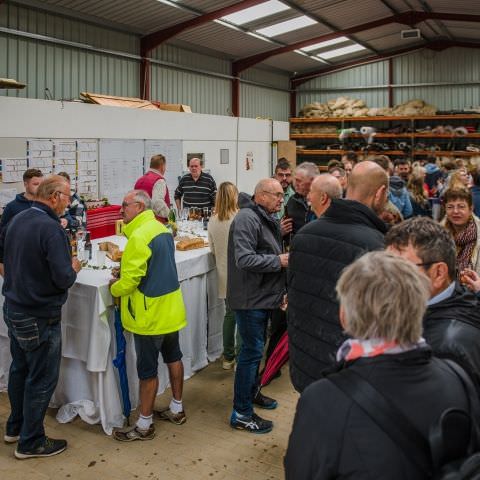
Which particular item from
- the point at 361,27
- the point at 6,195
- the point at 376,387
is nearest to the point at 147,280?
the point at 376,387

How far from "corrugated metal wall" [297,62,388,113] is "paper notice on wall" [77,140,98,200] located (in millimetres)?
9385

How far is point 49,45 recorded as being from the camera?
25.0ft

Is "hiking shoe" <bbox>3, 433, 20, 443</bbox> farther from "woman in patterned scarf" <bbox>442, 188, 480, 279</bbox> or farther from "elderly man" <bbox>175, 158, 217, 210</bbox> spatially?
"elderly man" <bbox>175, 158, 217, 210</bbox>

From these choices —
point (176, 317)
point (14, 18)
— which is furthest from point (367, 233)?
point (14, 18)

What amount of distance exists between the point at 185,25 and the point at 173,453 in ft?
24.9

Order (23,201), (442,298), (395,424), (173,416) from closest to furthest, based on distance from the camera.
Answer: (395,424), (442,298), (173,416), (23,201)

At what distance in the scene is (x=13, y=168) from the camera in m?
5.57

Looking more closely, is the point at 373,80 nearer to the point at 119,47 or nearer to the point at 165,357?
the point at 119,47

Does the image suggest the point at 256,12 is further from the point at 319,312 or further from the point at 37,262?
the point at 319,312

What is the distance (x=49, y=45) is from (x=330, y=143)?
26.7 ft

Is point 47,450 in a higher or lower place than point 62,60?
lower

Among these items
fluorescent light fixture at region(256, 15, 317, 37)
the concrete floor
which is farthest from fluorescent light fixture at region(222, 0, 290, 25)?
the concrete floor

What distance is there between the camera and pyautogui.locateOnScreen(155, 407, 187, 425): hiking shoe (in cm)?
350

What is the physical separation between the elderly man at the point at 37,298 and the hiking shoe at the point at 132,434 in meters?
0.32
